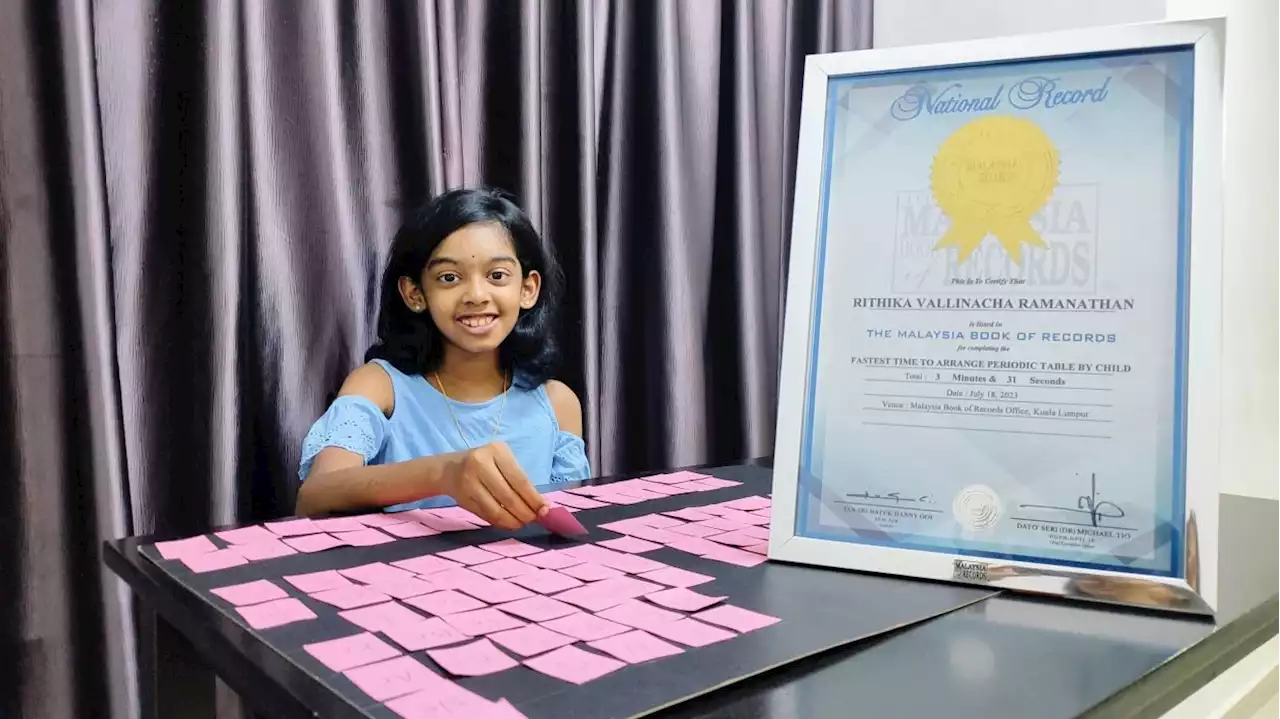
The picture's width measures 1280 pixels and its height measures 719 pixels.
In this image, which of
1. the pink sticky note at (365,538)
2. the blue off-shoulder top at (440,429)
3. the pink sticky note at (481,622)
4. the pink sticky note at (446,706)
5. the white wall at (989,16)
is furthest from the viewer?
the white wall at (989,16)

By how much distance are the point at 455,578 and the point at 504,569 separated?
0.12 feet

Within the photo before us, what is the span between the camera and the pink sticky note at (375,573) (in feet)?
1.94

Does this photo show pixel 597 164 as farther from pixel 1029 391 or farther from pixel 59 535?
pixel 1029 391

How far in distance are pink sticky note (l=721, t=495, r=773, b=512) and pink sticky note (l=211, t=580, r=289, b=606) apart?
41cm

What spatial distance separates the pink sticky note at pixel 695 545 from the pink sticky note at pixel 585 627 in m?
0.17

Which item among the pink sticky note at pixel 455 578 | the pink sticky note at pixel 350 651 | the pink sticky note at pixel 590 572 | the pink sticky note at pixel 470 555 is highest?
the pink sticky note at pixel 350 651

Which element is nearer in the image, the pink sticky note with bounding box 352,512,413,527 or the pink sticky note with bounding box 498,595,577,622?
the pink sticky note with bounding box 498,595,577,622

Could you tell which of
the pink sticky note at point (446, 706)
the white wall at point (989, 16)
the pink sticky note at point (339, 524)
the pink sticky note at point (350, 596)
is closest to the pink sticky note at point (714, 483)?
the pink sticky note at point (339, 524)

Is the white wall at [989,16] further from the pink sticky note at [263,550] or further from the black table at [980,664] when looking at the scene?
the pink sticky note at [263,550]

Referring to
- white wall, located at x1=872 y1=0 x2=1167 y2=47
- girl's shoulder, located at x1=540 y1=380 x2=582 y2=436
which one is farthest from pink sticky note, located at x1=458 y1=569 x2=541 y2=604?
white wall, located at x1=872 y1=0 x2=1167 y2=47

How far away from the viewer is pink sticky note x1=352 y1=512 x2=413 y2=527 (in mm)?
762

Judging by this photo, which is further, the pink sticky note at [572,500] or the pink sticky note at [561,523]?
the pink sticky note at [572,500]

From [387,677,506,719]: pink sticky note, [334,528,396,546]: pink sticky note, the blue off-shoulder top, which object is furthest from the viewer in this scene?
the blue off-shoulder top

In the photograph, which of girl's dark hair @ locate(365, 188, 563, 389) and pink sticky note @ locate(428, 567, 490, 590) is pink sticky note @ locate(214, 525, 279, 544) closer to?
pink sticky note @ locate(428, 567, 490, 590)
